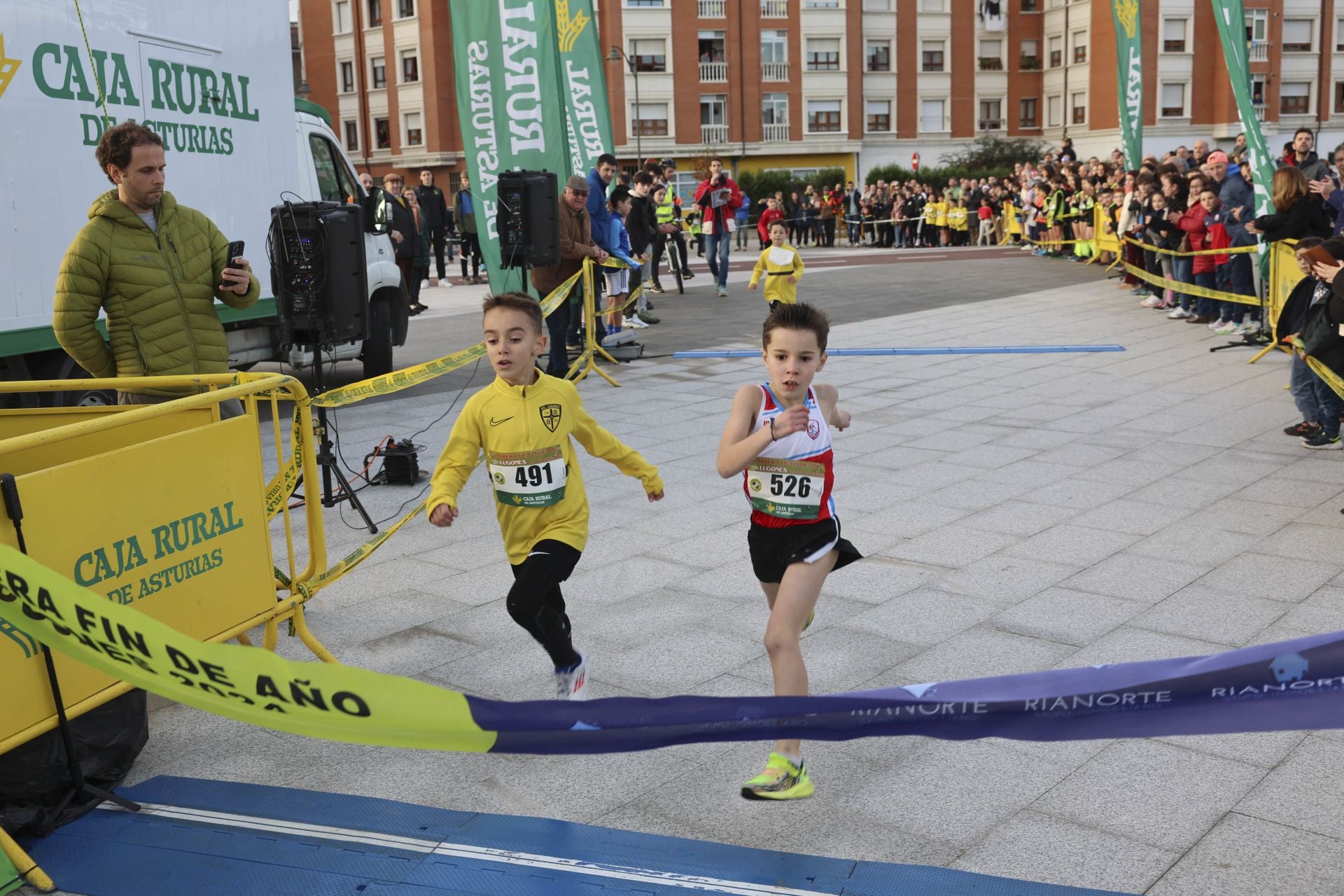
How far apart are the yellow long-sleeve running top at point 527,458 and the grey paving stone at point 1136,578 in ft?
8.18

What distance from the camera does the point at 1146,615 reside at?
5438 millimetres

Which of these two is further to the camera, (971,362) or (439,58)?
(439,58)

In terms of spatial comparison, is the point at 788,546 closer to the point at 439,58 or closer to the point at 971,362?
the point at 971,362

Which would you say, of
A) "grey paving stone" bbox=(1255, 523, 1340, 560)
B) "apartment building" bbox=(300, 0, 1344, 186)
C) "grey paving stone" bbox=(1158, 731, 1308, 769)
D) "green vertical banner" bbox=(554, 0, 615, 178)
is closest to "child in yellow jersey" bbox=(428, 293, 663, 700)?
"grey paving stone" bbox=(1158, 731, 1308, 769)

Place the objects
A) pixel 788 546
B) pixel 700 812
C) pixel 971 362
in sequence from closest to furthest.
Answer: pixel 700 812
pixel 788 546
pixel 971 362

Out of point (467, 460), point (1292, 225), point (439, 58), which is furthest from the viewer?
point (439, 58)

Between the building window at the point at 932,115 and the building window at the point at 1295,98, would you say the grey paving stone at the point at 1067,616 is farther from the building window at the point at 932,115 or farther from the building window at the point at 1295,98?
the building window at the point at 1295,98

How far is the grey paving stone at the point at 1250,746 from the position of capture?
4031 millimetres

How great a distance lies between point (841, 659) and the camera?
5043 mm

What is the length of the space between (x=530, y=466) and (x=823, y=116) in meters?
62.3

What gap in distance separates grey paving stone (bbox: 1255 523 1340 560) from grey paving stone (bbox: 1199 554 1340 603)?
69 millimetres

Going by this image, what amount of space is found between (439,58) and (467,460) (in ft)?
198

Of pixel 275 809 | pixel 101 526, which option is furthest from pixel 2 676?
pixel 275 809

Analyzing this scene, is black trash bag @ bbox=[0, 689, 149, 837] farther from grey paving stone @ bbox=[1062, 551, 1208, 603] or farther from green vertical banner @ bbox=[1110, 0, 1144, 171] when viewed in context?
green vertical banner @ bbox=[1110, 0, 1144, 171]
